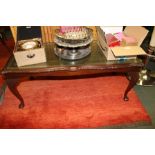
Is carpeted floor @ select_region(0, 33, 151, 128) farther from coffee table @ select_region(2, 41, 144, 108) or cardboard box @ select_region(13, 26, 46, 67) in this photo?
cardboard box @ select_region(13, 26, 46, 67)

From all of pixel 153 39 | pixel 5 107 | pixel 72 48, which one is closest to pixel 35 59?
pixel 72 48

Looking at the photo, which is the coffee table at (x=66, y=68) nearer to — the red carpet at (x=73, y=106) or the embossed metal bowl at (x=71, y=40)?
the embossed metal bowl at (x=71, y=40)

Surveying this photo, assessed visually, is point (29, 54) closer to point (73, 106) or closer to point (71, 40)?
point (71, 40)

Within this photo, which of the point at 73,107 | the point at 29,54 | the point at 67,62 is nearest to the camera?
the point at 29,54

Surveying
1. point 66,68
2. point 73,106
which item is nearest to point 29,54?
point 66,68

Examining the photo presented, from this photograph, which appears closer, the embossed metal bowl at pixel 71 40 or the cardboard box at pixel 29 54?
the cardboard box at pixel 29 54

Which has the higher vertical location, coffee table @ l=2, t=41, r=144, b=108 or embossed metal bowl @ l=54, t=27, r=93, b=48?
embossed metal bowl @ l=54, t=27, r=93, b=48

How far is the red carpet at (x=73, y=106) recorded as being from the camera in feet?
5.40

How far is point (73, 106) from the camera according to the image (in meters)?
1.81

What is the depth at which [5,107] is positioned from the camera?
182 centimetres

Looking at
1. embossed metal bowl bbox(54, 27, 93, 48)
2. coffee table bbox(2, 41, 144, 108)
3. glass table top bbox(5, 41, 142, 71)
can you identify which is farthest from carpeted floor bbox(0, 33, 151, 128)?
embossed metal bowl bbox(54, 27, 93, 48)

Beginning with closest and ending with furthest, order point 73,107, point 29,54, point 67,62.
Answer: point 29,54, point 67,62, point 73,107

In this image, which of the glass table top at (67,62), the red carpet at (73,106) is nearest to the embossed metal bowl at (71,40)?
the glass table top at (67,62)

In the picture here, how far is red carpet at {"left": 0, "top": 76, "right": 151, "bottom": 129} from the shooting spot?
5.40ft
